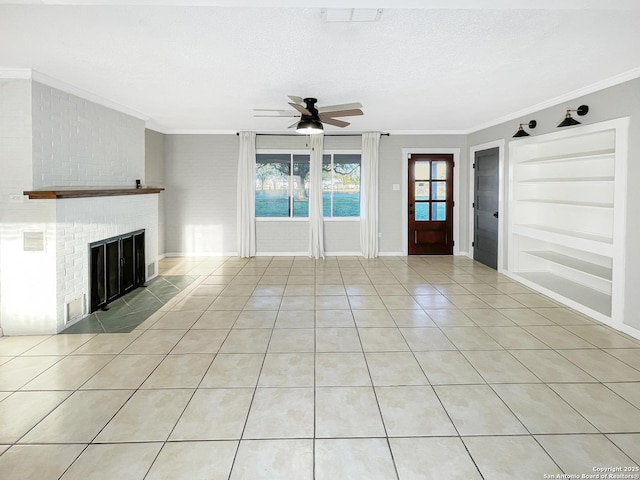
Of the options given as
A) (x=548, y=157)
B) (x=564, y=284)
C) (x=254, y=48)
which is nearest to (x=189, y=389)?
(x=254, y=48)

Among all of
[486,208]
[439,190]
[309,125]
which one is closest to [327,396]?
[309,125]

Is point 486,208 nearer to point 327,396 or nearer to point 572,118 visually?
point 572,118

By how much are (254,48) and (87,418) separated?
9.79 ft

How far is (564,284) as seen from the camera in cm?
535

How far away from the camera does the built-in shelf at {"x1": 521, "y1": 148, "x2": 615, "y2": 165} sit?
14.7 ft

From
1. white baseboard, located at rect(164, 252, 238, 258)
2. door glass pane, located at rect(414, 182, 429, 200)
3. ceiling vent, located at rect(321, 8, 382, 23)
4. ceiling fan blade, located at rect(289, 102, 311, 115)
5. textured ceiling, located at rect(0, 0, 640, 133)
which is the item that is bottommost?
white baseboard, located at rect(164, 252, 238, 258)

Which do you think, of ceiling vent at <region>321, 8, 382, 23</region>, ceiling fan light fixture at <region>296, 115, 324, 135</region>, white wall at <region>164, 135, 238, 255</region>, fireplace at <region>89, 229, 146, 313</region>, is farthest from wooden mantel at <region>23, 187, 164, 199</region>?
ceiling vent at <region>321, 8, 382, 23</region>

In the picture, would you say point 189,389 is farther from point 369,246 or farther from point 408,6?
point 369,246

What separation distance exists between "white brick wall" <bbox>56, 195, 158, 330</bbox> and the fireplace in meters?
0.10

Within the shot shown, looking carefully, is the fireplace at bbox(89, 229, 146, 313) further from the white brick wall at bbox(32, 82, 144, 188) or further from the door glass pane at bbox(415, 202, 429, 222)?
the door glass pane at bbox(415, 202, 429, 222)

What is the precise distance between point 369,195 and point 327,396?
5736 millimetres

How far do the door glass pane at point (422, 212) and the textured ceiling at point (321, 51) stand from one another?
316 cm

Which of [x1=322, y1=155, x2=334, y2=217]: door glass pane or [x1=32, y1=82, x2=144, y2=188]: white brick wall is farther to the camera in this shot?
[x1=322, y1=155, x2=334, y2=217]: door glass pane

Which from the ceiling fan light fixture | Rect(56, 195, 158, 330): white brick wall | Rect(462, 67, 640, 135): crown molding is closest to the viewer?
Rect(462, 67, 640, 135): crown molding
